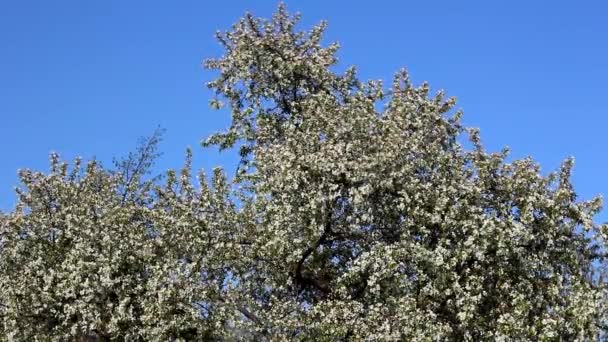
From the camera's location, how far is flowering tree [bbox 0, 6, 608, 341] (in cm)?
2025

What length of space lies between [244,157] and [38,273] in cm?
754

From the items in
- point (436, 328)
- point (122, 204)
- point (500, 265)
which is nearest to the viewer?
point (436, 328)

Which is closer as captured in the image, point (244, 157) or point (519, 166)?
point (519, 166)

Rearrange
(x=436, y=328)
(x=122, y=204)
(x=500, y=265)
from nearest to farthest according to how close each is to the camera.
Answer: (x=436, y=328) → (x=500, y=265) → (x=122, y=204)

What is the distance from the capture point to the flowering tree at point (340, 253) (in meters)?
20.2

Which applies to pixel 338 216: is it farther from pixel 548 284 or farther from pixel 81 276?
pixel 81 276

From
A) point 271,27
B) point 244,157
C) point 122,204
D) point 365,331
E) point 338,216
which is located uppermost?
point 271,27

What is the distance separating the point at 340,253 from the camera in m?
→ 22.7

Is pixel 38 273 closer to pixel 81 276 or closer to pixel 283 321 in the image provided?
pixel 81 276

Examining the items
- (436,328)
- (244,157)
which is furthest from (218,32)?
(436,328)

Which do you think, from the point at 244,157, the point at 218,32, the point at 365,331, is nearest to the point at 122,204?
the point at 244,157

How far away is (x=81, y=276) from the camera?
2219 cm

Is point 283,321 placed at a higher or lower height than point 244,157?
lower

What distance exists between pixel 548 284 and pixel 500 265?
1.49m
